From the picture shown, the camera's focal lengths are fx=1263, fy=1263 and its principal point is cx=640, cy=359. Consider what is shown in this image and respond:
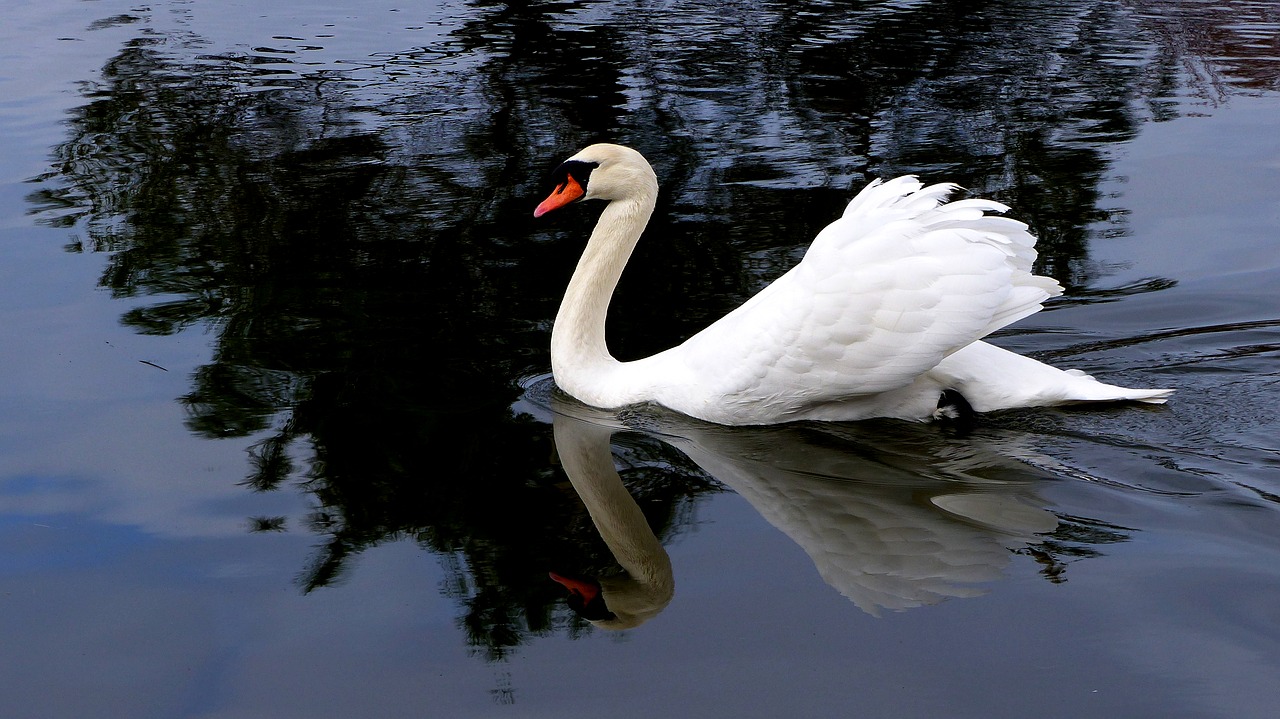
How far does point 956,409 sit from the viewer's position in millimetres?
5727

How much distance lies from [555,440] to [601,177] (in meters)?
1.39

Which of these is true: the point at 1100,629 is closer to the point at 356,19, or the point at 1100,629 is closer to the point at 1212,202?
the point at 1212,202

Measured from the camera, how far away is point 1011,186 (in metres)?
9.28

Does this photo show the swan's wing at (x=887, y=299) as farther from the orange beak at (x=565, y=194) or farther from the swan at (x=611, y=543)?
the orange beak at (x=565, y=194)

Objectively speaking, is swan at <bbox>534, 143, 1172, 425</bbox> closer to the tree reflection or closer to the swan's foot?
the swan's foot

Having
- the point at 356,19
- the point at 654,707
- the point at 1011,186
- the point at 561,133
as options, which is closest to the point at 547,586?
the point at 654,707

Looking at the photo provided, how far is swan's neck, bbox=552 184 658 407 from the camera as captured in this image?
6.10 metres

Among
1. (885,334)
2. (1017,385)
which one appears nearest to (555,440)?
(885,334)

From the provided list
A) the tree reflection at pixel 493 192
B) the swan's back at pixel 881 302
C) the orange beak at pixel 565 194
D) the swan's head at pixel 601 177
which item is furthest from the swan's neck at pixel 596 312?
the swan's back at pixel 881 302

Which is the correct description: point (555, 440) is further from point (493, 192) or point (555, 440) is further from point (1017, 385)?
point (493, 192)

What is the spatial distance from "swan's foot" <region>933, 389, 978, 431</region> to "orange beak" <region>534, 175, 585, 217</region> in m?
2.02

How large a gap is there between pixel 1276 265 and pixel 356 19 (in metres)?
11.4

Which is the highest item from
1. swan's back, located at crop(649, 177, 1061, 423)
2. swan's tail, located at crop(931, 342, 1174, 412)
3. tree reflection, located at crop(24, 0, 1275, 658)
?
swan's back, located at crop(649, 177, 1061, 423)

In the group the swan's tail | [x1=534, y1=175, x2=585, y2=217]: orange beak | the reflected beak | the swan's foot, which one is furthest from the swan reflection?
[x1=534, y1=175, x2=585, y2=217]: orange beak
